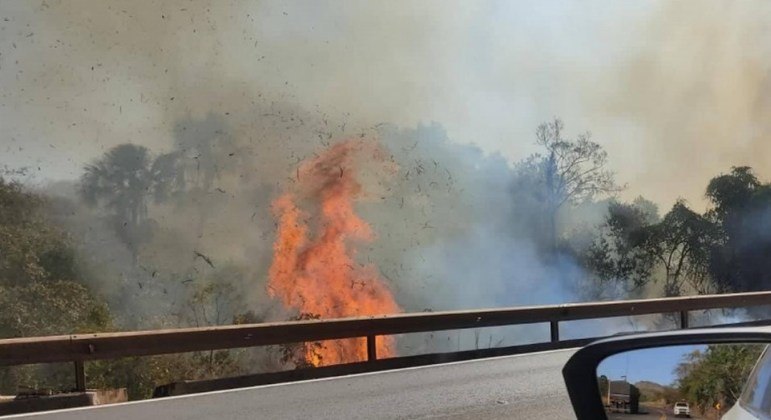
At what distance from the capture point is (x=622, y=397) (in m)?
2.47

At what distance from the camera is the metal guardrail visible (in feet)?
29.3

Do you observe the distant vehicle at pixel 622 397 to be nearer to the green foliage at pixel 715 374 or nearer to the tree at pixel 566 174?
the green foliage at pixel 715 374

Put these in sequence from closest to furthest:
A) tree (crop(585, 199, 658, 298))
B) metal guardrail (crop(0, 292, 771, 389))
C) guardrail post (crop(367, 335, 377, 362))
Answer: metal guardrail (crop(0, 292, 771, 389)) < guardrail post (crop(367, 335, 377, 362)) < tree (crop(585, 199, 658, 298))

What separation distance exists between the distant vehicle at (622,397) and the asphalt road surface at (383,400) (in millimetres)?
4904

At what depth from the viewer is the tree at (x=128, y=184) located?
25047mm

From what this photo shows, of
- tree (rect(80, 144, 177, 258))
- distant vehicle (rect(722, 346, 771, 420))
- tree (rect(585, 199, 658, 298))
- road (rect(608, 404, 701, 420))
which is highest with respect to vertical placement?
tree (rect(80, 144, 177, 258))

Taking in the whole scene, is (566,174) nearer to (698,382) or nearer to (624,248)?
(624,248)

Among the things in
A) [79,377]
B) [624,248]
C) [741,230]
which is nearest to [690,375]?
[79,377]

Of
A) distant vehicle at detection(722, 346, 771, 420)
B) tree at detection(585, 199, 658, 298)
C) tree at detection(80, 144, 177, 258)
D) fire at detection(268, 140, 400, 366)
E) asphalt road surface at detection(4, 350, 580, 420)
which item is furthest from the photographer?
tree at detection(585, 199, 658, 298)

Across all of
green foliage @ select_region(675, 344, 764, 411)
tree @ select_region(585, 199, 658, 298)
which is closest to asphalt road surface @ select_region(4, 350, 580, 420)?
green foliage @ select_region(675, 344, 764, 411)

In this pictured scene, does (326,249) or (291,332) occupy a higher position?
(326,249)

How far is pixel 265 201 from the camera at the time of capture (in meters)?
26.5

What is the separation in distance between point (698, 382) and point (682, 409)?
0.29 ft

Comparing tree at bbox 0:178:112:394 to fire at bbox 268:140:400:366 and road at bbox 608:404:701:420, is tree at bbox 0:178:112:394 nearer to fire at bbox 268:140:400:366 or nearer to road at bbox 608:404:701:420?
fire at bbox 268:140:400:366
